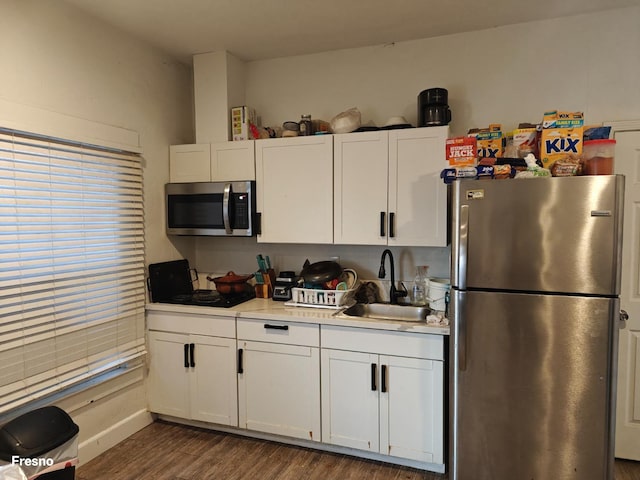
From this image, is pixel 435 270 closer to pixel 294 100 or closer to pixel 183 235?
pixel 294 100

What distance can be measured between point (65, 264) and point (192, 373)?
3.61 feet

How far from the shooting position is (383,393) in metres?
2.53

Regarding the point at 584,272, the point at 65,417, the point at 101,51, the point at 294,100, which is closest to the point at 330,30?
the point at 294,100

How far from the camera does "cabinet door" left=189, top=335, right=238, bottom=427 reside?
2.86m

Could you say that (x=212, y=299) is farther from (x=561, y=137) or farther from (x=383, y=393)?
(x=561, y=137)

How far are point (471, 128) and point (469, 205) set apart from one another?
1.03 meters

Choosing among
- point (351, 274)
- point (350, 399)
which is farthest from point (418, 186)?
point (350, 399)

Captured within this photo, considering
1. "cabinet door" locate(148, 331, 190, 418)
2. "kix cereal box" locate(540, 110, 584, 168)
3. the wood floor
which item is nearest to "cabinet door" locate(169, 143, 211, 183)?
"cabinet door" locate(148, 331, 190, 418)

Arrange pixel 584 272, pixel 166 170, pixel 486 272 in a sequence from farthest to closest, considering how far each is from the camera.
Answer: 1. pixel 166 170
2. pixel 486 272
3. pixel 584 272

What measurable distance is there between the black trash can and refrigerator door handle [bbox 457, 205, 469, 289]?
2048 mm

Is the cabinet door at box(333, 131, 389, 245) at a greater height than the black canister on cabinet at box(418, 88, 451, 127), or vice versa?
the black canister on cabinet at box(418, 88, 451, 127)

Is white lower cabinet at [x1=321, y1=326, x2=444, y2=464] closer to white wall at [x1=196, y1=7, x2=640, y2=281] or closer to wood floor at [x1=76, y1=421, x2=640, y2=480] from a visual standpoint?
wood floor at [x1=76, y1=421, x2=640, y2=480]

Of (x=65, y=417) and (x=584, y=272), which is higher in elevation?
(x=584, y=272)

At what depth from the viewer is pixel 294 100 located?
332 cm
